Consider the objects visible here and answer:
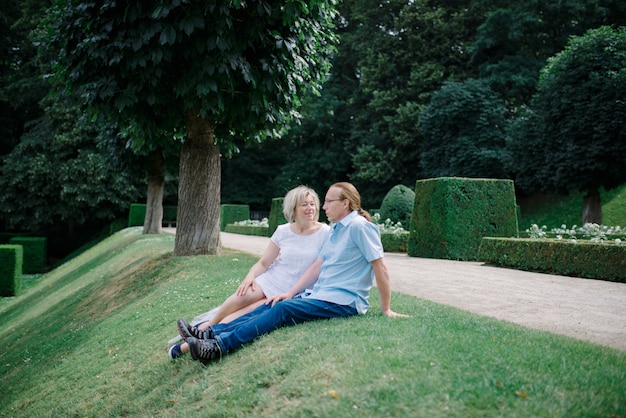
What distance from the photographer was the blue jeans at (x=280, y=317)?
4453 mm

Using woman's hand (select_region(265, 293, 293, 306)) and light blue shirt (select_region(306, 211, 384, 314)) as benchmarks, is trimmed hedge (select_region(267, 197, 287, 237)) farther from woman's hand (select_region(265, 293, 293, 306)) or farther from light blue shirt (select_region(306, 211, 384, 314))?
light blue shirt (select_region(306, 211, 384, 314))

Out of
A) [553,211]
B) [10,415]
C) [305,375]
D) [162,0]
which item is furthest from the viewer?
[553,211]

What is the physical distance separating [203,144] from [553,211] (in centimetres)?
2147

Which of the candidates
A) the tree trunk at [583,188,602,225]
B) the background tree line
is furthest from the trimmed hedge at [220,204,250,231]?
the tree trunk at [583,188,602,225]

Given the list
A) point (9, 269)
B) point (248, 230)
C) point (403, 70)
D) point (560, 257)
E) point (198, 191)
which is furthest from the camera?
point (403, 70)

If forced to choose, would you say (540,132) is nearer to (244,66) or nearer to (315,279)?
(244,66)

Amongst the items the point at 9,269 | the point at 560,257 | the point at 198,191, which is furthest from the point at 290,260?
the point at 9,269

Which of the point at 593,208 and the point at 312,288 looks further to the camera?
the point at 593,208

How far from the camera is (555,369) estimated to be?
321 cm

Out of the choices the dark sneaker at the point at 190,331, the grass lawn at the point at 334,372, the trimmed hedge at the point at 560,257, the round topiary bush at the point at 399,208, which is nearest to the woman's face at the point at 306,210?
the grass lawn at the point at 334,372

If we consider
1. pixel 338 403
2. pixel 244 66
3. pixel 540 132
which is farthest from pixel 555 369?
pixel 540 132

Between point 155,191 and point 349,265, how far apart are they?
1513 cm

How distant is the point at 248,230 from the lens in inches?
972

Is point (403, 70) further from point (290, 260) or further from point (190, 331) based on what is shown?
point (190, 331)
